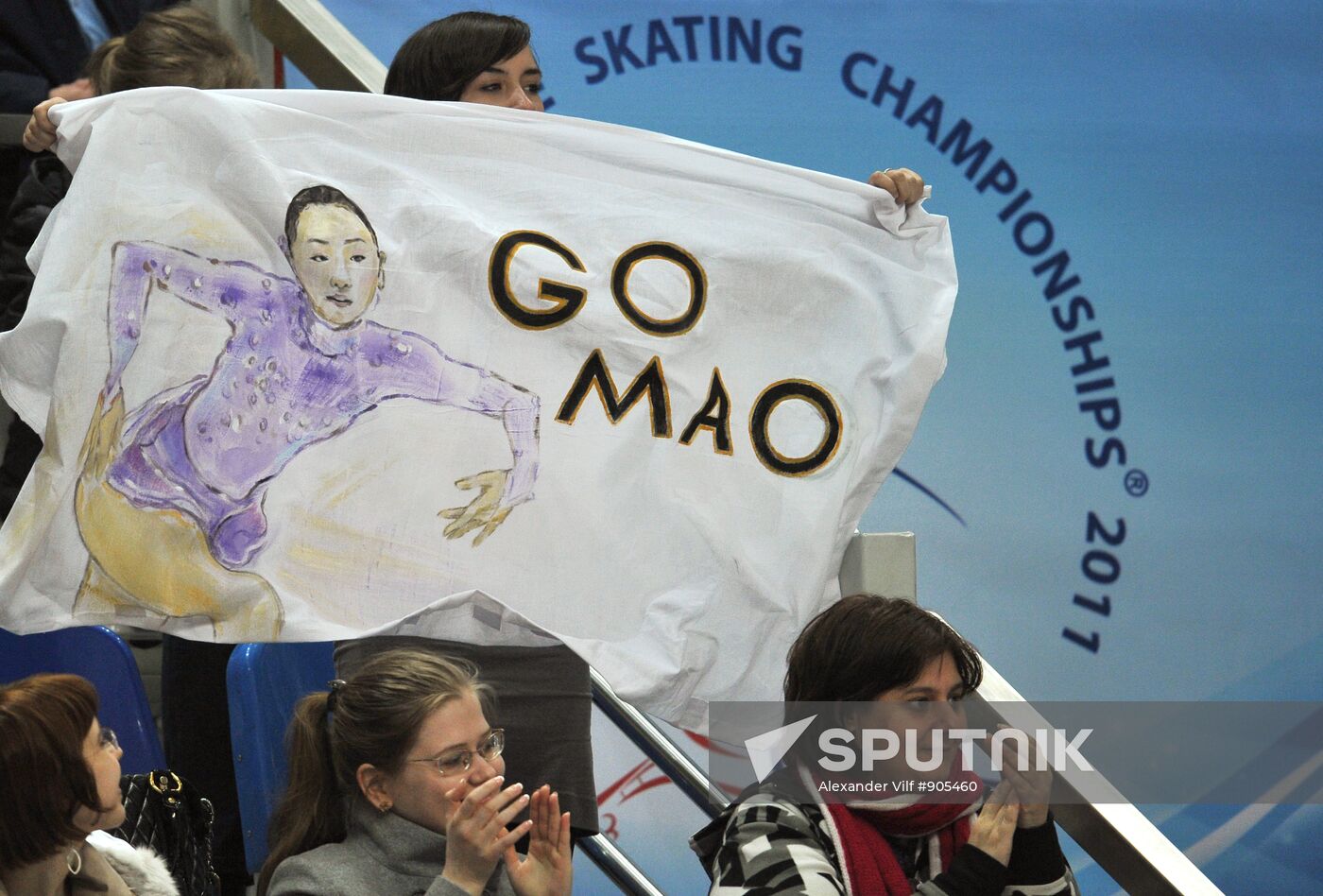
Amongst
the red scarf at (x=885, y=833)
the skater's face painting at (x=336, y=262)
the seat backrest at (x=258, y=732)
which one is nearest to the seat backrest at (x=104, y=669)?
the seat backrest at (x=258, y=732)

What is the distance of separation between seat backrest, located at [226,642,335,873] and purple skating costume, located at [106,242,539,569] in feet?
0.78

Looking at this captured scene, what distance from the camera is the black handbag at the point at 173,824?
1.92 meters

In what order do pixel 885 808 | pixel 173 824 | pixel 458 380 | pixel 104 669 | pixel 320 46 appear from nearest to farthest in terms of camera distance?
1. pixel 885 808
2. pixel 173 824
3. pixel 458 380
4. pixel 104 669
5. pixel 320 46

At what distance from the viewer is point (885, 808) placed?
70.2 inches

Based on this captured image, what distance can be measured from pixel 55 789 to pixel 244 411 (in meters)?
0.55

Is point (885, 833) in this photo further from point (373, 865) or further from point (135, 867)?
point (135, 867)

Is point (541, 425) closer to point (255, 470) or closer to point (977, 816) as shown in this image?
point (255, 470)

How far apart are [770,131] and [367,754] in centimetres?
187

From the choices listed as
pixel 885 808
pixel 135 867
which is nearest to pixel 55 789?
pixel 135 867

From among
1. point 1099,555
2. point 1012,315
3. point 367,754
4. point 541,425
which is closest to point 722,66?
point 1012,315

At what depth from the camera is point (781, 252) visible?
2.20 metres

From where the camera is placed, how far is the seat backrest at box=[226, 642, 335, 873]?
2.10 metres

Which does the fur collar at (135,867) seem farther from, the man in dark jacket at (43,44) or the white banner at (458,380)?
the man in dark jacket at (43,44)

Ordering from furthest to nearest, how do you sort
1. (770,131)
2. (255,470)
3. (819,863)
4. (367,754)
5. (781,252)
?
1. (770,131)
2. (781,252)
3. (255,470)
4. (367,754)
5. (819,863)
